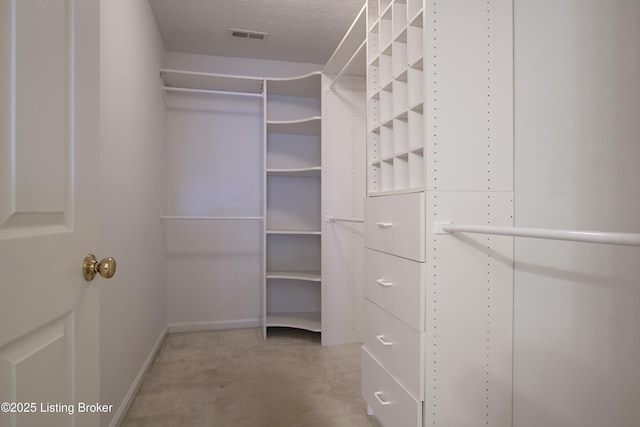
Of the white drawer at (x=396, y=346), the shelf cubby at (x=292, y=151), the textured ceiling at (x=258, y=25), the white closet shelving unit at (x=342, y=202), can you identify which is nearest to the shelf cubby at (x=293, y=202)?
the shelf cubby at (x=292, y=151)

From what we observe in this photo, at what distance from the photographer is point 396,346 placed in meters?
1.48

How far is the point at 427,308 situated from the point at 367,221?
A: 2.20 feet

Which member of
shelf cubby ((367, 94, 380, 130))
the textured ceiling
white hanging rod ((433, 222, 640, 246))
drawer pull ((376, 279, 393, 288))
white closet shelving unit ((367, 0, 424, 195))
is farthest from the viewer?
the textured ceiling

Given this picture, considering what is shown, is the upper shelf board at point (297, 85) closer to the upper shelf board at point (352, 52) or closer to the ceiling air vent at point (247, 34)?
the upper shelf board at point (352, 52)

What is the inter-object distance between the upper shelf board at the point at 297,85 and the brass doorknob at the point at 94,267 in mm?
2394

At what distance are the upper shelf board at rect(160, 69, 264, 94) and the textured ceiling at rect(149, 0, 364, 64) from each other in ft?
1.04

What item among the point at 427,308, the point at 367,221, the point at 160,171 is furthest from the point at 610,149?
the point at 160,171

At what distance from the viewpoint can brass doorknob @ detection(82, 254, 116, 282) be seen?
0.82 metres

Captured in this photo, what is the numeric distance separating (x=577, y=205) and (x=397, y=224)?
62 centimetres

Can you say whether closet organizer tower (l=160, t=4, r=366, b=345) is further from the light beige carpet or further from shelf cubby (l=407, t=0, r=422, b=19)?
shelf cubby (l=407, t=0, r=422, b=19)

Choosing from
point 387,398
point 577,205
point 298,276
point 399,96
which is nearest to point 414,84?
point 399,96

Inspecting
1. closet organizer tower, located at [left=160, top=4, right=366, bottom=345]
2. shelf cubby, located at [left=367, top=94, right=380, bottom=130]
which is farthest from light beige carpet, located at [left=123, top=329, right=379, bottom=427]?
shelf cubby, located at [left=367, top=94, right=380, bottom=130]

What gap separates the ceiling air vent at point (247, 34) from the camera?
2.78 m

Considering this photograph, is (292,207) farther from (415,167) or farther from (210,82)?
(415,167)
